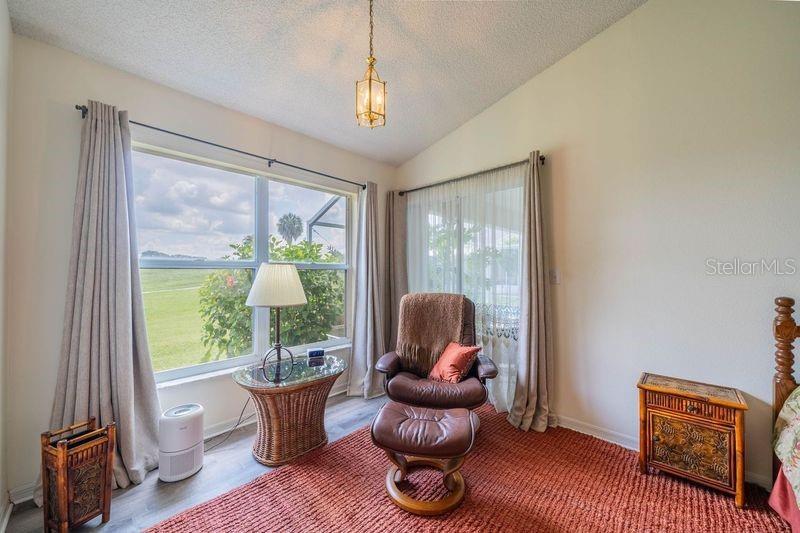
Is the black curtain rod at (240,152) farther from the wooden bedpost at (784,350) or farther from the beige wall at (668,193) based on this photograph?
the wooden bedpost at (784,350)

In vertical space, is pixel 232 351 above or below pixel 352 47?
below

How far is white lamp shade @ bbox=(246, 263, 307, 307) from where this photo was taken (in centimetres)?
209

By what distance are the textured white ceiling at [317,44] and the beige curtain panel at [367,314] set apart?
1046 mm

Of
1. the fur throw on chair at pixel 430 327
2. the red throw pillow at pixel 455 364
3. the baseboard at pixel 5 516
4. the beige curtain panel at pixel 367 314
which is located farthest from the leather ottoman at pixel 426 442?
the baseboard at pixel 5 516

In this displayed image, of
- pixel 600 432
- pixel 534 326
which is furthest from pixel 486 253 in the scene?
pixel 600 432

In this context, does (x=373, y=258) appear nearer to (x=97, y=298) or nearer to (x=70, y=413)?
(x=97, y=298)

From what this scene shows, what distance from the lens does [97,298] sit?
6.07ft

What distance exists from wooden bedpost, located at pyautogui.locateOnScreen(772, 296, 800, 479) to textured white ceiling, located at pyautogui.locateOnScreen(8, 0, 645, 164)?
7.11 ft

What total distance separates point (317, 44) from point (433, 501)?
2.83 meters

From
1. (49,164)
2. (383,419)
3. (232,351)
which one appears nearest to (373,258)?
(232,351)

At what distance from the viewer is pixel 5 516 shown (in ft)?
5.24

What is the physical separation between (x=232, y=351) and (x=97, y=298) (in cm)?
103

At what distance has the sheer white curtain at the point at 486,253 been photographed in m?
2.79

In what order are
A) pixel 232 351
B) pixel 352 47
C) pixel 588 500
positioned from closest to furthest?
1. pixel 588 500
2. pixel 352 47
3. pixel 232 351
